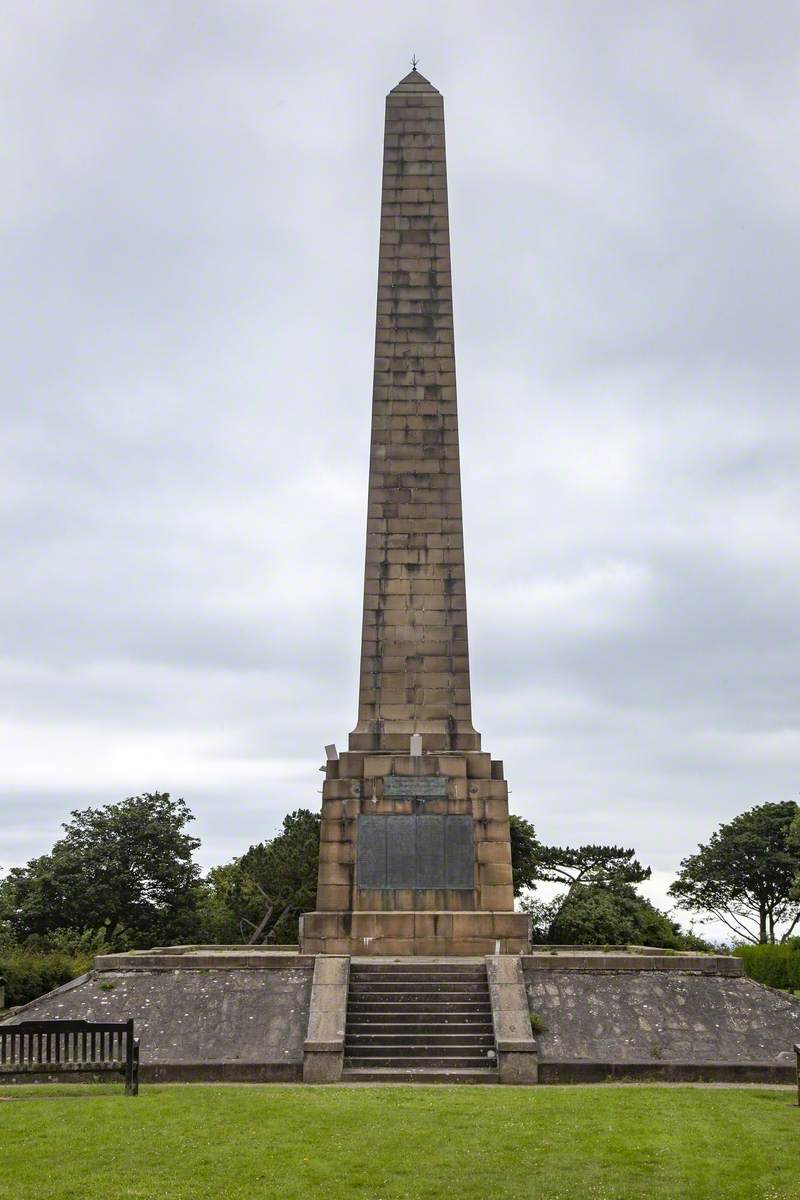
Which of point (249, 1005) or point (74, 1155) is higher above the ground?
point (249, 1005)

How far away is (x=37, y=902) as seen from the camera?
36688mm

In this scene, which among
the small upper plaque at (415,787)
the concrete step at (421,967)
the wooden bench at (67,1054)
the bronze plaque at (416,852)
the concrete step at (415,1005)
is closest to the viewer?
the wooden bench at (67,1054)

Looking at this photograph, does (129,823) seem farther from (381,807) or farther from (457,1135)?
(457,1135)

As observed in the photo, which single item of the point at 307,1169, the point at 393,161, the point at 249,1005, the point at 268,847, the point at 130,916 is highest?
the point at 393,161

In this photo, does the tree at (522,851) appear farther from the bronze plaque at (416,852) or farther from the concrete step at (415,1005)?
the concrete step at (415,1005)

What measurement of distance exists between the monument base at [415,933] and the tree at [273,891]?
680 inches

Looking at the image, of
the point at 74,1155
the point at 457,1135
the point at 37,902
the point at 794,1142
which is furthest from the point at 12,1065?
the point at 37,902

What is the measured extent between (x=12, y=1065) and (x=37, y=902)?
24.9 meters

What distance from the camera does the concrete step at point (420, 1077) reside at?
15102 millimetres

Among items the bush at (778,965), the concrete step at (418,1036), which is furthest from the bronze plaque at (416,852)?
the bush at (778,965)

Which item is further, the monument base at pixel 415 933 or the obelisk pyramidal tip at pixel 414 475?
the obelisk pyramidal tip at pixel 414 475

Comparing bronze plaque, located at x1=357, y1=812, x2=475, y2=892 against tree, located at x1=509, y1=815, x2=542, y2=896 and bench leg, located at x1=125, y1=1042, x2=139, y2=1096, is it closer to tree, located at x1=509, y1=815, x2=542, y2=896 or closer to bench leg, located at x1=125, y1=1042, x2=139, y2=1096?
bench leg, located at x1=125, y1=1042, x2=139, y2=1096

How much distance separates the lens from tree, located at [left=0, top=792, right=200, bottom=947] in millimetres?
37125

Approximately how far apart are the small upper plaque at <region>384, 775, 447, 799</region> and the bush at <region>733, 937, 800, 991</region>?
53.1ft
